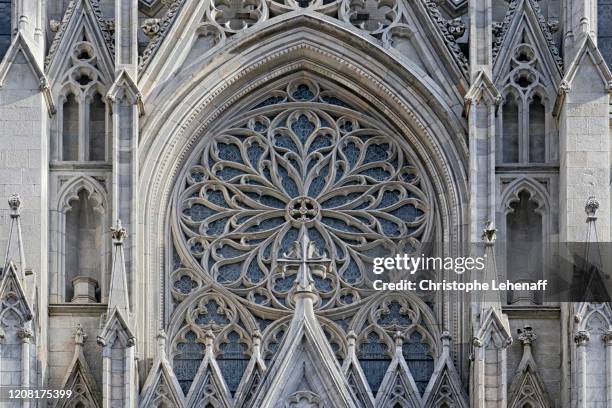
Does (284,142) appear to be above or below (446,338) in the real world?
above

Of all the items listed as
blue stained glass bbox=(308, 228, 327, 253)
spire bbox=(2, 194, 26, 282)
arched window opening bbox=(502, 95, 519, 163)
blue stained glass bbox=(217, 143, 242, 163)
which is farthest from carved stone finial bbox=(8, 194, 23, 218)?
arched window opening bbox=(502, 95, 519, 163)

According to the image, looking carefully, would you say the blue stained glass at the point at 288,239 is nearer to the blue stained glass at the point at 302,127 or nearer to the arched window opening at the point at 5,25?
the blue stained glass at the point at 302,127

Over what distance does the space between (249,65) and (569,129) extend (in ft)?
15.0

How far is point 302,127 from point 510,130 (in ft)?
9.49

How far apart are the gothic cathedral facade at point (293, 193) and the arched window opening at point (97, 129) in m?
0.04

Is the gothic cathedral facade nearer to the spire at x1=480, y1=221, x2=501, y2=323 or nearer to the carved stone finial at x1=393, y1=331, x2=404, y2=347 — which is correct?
the spire at x1=480, y1=221, x2=501, y2=323

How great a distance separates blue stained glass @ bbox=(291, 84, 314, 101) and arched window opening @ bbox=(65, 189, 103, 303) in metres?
3.37

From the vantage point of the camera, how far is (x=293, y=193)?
1476 inches

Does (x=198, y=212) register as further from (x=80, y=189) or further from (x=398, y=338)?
(x=398, y=338)

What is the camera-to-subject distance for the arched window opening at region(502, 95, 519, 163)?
37.2m

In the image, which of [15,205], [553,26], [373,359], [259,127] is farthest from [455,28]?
[15,205]

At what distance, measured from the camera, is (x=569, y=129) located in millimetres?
36500

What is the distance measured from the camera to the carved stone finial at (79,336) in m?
35.8

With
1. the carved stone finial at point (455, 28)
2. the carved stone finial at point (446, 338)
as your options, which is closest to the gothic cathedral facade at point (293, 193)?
the carved stone finial at point (455, 28)
